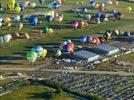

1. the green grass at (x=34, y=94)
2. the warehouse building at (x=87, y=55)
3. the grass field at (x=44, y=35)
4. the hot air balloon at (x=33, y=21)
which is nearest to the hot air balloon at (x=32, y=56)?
the grass field at (x=44, y=35)

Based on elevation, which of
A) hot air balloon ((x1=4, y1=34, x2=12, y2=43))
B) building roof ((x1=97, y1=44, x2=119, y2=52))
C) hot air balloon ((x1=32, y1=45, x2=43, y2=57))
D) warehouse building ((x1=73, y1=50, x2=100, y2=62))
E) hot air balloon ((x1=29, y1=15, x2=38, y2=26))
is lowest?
warehouse building ((x1=73, y1=50, x2=100, y2=62))

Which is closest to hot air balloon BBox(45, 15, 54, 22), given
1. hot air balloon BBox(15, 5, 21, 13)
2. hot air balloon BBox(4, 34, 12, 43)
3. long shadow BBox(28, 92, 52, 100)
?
hot air balloon BBox(15, 5, 21, 13)

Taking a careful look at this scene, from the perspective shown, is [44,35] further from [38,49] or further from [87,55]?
[87,55]

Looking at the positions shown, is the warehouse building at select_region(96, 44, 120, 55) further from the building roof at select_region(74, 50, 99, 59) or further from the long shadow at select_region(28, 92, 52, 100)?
the long shadow at select_region(28, 92, 52, 100)

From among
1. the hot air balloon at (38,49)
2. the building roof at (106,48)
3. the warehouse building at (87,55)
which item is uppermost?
the hot air balloon at (38,49)

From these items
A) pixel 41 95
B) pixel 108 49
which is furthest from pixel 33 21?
pixel 41 95

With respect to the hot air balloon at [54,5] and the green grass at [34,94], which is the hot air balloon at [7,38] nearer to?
the green grass at [34,94]

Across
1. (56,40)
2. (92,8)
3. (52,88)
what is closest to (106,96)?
(52,88)

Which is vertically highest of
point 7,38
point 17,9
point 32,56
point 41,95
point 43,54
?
point 17,9
